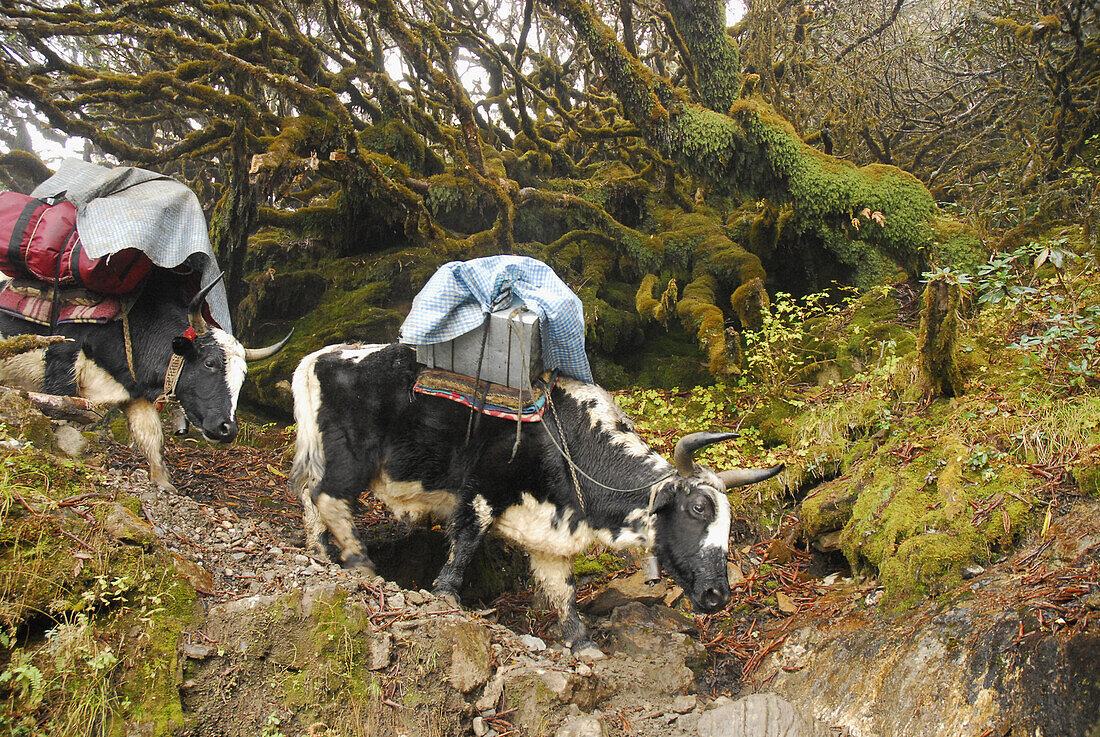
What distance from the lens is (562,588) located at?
Answer: 5320 millimetres

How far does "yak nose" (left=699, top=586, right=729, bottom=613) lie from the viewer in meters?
4.45

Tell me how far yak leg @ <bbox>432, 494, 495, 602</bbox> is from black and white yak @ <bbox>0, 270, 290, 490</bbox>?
6.94ft

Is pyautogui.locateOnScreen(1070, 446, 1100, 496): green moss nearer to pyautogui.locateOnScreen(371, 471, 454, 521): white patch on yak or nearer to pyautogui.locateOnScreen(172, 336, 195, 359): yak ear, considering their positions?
pyautogui.locateOnScreen(371, 471, 454, 521): white patch on yak

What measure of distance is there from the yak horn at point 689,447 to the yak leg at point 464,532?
5.22 ft

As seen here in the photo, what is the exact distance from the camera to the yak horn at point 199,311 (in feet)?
18.9

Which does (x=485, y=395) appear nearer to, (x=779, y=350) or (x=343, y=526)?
(x=343, y=526)

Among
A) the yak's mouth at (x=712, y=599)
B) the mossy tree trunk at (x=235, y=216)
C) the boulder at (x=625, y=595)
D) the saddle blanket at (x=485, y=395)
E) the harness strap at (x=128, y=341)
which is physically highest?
the mossy tree trunk at (x=235, y=216)

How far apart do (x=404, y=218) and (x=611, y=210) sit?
165 inches

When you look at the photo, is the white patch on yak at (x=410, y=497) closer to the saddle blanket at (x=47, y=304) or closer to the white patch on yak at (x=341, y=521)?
the white patch on yak at (x=341, y=521)

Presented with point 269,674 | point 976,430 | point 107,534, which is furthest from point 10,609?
point 976,430

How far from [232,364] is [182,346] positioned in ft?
1.37

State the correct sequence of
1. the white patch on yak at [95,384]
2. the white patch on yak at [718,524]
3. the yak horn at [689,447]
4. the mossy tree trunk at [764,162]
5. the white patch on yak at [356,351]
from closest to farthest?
the yak horn at [689,447] < the white patch on yak at [718,524] < the white patch on yak at [356,351] < the white patch on yak at [95,384] < the mossy tree trunk at [764,162]

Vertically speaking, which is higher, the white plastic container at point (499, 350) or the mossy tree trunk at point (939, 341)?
the white plastic container at point (499, 350)

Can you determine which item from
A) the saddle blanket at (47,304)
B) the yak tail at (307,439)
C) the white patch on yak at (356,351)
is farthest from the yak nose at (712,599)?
the saddle blanket at (47,304)
